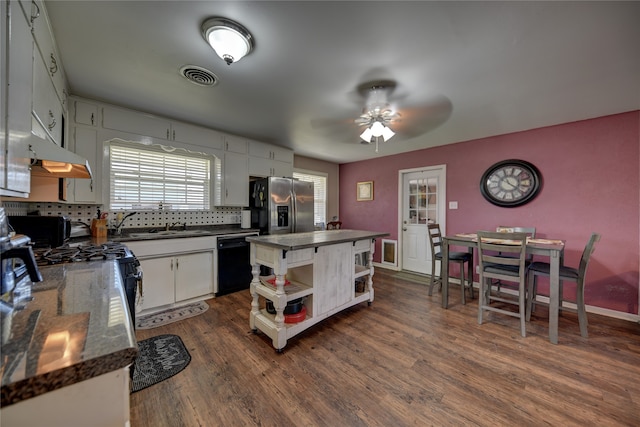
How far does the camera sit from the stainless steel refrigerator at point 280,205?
3764 millimetres

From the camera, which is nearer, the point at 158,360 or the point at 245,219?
the point at 158,360

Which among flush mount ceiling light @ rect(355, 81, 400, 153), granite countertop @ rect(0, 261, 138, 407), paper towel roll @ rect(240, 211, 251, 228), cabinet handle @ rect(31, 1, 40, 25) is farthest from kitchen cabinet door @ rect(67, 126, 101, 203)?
flush mount ceiling light @ rect(355, 81, 400, 153)

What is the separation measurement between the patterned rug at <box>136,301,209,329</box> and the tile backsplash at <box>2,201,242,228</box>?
113cm

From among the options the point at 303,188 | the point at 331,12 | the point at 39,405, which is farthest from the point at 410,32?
the point at 303,188

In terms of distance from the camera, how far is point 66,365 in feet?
1.55

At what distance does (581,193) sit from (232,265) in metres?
4.53

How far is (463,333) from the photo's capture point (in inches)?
93.4

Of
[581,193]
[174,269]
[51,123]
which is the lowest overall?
[174,269]

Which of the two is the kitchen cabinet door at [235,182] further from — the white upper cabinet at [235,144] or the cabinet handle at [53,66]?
the cabinet handle at [53,66]

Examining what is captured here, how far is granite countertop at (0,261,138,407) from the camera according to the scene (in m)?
0.44

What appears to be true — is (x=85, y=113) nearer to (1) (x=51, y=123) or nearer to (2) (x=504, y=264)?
(1) (x=51, y=123)

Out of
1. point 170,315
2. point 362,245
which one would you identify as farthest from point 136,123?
point 362,245

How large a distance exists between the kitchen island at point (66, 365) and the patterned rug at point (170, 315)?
6.82ft

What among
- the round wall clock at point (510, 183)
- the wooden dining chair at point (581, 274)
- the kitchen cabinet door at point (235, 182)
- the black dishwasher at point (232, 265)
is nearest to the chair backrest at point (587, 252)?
the wooden dining chair at point (581, 274)
